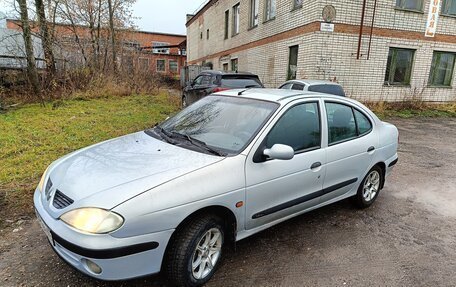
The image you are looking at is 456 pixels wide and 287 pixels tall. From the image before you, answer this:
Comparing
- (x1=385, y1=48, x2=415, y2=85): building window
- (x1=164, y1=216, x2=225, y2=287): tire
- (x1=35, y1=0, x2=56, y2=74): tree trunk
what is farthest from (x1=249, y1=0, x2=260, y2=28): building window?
(x1=164, y1=216, x2=225, y2=287): tire

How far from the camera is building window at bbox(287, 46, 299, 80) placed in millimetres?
13347

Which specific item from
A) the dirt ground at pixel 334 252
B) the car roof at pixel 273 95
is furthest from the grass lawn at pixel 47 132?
the car roof at pixel 273 95

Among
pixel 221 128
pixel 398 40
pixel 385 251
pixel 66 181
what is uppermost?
pixel 398 40

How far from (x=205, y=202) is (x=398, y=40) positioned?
1379 cm

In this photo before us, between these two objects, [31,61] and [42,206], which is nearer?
[42,206]

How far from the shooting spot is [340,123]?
142 inches

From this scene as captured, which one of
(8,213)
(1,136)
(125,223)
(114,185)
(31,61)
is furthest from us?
(31,61)

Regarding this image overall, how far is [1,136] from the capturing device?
6.65 metres

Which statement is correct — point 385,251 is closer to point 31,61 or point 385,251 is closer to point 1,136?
point 1,136

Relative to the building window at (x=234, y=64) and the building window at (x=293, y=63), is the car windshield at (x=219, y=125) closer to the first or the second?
the building window at (x=293, y=63)

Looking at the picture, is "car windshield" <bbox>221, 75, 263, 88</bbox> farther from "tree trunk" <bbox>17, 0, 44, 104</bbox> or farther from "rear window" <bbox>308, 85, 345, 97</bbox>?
"tree trunk" <bbox>17, 0, 44, 104</bbox>

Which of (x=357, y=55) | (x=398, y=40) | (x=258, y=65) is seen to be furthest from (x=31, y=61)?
(x=398, y=40)

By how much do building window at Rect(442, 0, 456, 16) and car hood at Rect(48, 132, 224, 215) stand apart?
16.0 metres

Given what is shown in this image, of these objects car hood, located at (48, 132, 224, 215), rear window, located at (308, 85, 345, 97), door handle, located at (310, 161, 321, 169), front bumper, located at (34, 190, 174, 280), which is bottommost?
front bumper, located at (34, 190, 174, 280)
